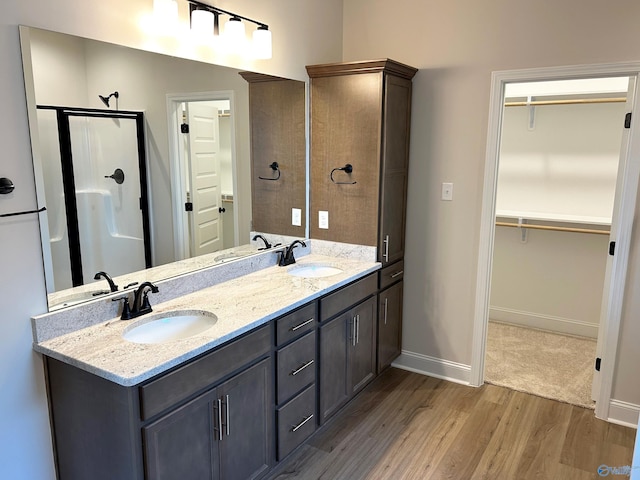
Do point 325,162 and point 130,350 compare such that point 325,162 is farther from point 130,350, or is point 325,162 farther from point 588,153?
point 588,153

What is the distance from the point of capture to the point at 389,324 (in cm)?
328

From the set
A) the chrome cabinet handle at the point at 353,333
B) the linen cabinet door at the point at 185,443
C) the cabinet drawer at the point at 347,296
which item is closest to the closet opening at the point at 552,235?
the cabinet drawer at the point at 347,296

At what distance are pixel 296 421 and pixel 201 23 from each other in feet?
6.34

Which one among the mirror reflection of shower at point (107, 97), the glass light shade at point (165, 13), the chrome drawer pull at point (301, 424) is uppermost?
the glass light shade at point (165, 13)

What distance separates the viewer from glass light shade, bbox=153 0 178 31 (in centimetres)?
200

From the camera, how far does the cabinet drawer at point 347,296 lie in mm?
2518

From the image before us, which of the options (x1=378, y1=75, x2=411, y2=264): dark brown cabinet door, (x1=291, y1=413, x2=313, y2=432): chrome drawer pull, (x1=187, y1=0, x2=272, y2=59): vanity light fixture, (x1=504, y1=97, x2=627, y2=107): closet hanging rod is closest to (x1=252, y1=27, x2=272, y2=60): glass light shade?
(x1=187, y1=0, x2=272, y2=59): vanity light fixture

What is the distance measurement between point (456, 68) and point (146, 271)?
2206mm

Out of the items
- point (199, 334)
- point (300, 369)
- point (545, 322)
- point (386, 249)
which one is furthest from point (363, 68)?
point (545, 322)

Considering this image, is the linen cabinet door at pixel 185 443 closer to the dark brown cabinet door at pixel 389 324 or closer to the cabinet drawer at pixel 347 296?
the cabinet drawer at pixel 347 296

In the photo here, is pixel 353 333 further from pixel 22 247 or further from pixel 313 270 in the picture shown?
pixel 22 247

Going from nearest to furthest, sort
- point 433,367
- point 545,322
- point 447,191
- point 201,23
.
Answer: point 201,23 → point 447,191 → point 433,367 → point 545,322

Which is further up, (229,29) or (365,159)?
(229,29)

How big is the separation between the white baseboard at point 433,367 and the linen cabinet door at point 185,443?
193 cm
